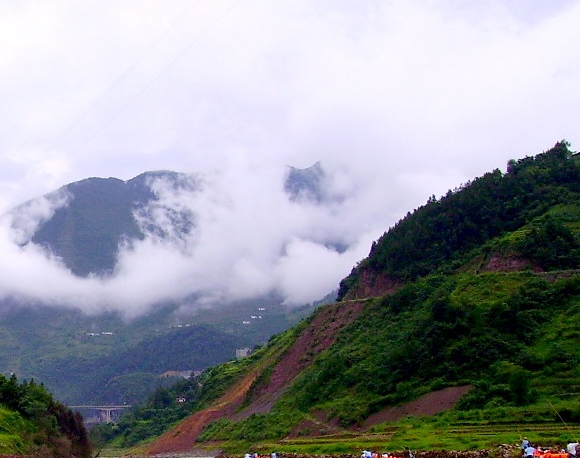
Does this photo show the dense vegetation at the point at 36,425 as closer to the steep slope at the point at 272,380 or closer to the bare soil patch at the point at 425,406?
the steep slope at the point at 272,380

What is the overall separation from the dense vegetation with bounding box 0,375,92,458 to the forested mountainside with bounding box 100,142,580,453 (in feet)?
40.9

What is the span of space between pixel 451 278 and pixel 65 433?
34661 mm

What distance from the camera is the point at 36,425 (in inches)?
1866

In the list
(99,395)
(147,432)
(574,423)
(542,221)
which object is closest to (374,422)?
(574,423)

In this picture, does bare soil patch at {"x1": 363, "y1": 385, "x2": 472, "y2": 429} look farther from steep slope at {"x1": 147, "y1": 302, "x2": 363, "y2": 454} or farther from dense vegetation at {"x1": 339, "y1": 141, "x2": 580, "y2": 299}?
dense vegetation at {"x1": 339, "y1": 141, "x2": 580, "y2": 299}

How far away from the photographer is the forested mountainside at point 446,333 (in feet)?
150

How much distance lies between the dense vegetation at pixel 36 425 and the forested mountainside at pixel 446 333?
12.5 metres

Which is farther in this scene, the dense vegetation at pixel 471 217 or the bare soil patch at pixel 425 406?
the dense vegetation at pixel 471 217

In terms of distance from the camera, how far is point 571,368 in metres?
44.2

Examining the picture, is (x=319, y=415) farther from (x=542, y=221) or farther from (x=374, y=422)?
(x=542, y=221)

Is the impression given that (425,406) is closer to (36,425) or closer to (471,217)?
(36,425)

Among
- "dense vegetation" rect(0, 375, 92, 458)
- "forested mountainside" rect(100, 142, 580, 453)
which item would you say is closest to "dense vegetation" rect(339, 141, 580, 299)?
"forested mountainside" rect(100, 142, 580, 453)

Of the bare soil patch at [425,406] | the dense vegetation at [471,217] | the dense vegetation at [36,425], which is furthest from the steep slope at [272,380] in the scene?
the bare soil patch at [425,406]

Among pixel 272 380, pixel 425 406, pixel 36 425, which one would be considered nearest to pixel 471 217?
pixel 272 380
